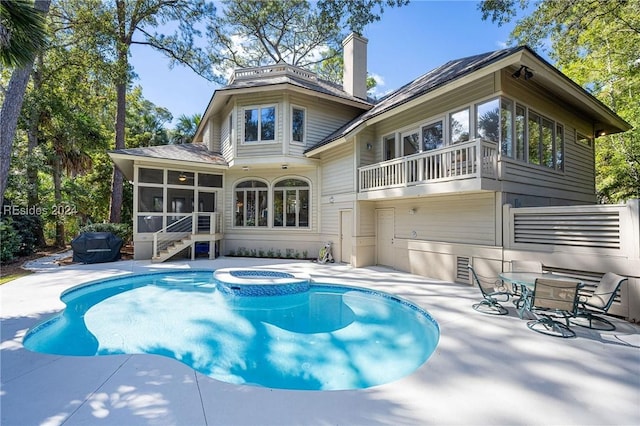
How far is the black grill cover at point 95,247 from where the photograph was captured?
35.4 feet

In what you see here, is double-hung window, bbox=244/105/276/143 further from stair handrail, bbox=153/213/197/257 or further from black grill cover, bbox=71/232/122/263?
black grill cover, bbox=71/232/122/263

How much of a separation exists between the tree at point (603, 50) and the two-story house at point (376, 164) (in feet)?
11.1

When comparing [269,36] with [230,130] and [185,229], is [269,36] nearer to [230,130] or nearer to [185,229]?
[230,130]

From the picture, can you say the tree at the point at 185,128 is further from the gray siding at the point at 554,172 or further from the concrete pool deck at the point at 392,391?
the gray siding at the point at 554,172

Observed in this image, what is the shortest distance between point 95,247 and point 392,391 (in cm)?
1237

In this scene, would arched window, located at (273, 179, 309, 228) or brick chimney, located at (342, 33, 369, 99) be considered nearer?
arched window, located at (273, 179, 309, 228)

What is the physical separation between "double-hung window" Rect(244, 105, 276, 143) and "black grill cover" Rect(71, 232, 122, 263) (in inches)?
268

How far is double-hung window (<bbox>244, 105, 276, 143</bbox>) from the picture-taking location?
1244 centimetres

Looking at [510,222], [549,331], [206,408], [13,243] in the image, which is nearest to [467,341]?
[549,331]

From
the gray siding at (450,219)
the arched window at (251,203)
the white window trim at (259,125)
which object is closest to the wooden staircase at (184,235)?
the arched window at (251,203)

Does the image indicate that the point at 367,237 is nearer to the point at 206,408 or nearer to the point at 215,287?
the point at 215,287

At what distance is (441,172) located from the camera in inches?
309

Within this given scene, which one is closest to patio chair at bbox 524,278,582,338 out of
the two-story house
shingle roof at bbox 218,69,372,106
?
the two-story house

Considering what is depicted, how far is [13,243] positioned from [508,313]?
16.7 metres
